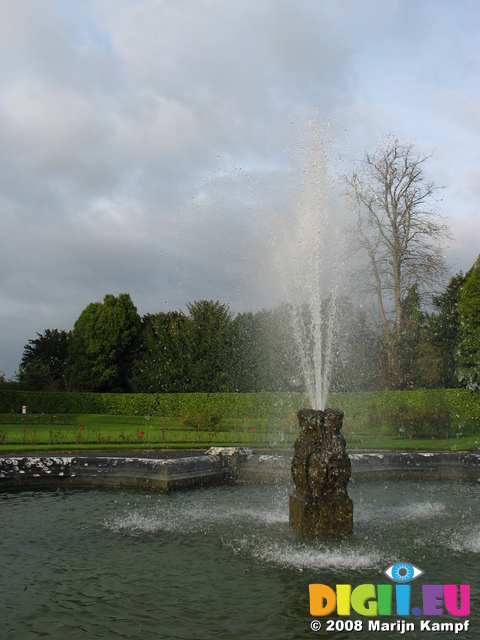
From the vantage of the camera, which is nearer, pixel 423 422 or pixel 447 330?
pixel 423 422

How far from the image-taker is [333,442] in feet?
24.0

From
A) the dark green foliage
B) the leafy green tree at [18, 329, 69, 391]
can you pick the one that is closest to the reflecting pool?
the dark green foliage

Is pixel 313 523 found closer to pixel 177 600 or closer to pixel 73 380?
pixel 177 600

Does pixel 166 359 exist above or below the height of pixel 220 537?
above

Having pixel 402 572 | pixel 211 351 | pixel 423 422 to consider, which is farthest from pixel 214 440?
pixel 211 351

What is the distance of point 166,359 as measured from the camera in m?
44.2

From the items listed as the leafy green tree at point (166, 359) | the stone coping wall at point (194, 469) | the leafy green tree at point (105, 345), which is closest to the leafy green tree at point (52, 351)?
the leafy green tree at point (105, 345)

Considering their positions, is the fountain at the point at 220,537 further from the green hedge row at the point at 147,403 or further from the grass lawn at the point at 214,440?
the green hedge row at the point at 147,403

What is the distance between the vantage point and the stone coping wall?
10055 millimetres

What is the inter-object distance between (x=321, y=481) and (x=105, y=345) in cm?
5096

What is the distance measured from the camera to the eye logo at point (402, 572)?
226 inches

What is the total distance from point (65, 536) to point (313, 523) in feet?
10.3

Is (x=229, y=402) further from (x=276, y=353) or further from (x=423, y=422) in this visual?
(x=423, y=422)

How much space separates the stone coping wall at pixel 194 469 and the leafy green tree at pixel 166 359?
30.9m
